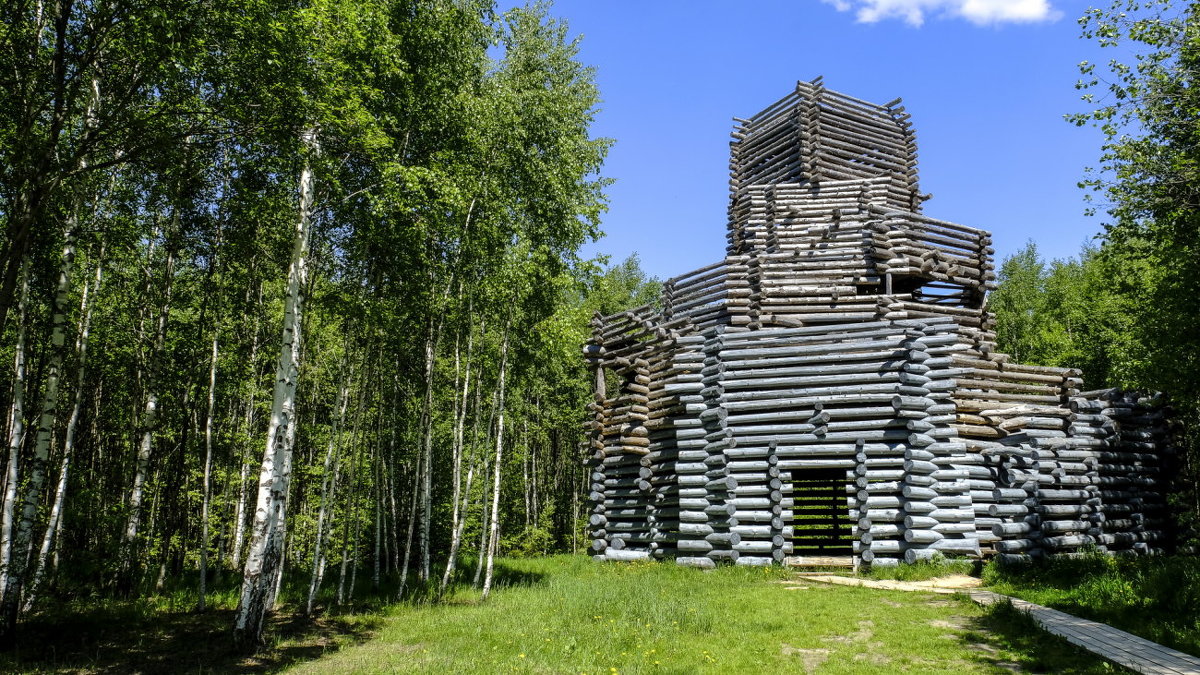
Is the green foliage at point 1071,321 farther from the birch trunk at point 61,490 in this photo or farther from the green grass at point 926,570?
the birch trunk at point 61,490

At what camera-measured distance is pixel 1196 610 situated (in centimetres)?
794

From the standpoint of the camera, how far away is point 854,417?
15.0m

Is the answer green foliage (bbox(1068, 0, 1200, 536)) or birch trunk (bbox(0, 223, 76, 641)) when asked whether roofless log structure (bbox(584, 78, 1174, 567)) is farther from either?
birch trunk (bbox(0, 223, 76, 641))

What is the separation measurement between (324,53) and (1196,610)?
1416 cm

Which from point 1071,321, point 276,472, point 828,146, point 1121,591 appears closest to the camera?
point 1121,591

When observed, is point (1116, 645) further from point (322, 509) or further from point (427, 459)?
point (322, 509)

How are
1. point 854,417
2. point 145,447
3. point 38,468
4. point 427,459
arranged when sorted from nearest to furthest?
point 38,468 < point 145,447 < point 427,459 < point 854,417

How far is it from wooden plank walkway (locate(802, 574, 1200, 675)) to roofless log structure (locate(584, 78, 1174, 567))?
405cm

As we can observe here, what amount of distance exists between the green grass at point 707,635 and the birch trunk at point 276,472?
147 cm

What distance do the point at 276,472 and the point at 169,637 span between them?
3455 mm

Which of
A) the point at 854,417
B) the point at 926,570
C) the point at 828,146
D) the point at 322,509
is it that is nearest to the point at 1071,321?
the point at 828,146

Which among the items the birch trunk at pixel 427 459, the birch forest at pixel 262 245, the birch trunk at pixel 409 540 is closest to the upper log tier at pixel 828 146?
the birch forest at pixel 262 245

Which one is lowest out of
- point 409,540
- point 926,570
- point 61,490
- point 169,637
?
point 169,637

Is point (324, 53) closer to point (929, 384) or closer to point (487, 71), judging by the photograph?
point (487, 71)
